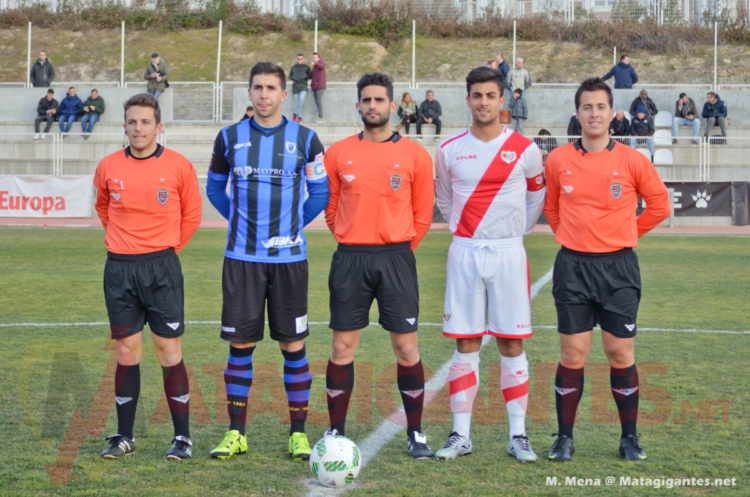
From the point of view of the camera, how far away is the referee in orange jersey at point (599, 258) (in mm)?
4359

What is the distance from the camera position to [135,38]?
38469 mm

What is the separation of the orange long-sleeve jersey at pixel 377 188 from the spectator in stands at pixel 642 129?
20.3m

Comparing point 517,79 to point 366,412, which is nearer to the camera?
point 366,412

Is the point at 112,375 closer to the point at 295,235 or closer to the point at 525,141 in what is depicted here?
the point at 295,235

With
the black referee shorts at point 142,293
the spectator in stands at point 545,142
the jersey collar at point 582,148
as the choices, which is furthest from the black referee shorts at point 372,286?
the spectator in stands at point 545,142

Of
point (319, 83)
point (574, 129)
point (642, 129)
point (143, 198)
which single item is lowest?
point (143, 198)

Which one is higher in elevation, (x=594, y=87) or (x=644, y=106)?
(x=644, y=106)

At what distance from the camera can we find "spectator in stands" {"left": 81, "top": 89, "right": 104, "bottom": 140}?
25.0 m

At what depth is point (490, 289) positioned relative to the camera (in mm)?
4457

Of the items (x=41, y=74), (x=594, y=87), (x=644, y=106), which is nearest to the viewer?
(x=594, y=87)

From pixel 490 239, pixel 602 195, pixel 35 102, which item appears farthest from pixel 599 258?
pixel 35 102

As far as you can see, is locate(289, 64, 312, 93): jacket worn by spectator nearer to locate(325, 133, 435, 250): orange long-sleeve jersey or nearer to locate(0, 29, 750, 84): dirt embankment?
locate(0, 29, 750, 84): dirt embankment

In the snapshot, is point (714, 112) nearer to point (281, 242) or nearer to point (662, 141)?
point (662, 141)

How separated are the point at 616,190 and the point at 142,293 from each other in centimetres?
283
